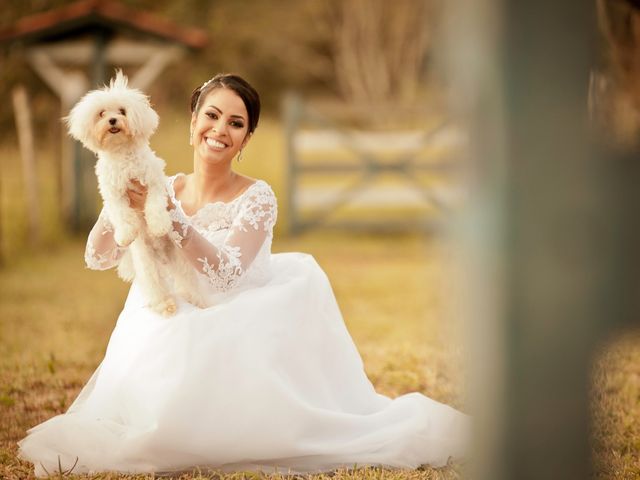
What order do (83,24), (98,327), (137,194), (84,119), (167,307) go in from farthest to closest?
1. (83,24)
2. (98,327)
3. (167,307)
4. (137,194)
5. (84,119)

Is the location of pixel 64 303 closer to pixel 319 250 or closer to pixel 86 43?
pixel 319 250

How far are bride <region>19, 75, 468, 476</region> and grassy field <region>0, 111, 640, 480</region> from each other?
0.44 feet

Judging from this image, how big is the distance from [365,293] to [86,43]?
19.3 feet

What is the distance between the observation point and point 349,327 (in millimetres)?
5809

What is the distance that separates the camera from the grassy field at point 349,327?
119 inches

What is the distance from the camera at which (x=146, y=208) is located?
269 centimetres

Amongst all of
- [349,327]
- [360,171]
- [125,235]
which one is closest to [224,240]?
[125,235]

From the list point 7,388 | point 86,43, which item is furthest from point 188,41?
point 7,388

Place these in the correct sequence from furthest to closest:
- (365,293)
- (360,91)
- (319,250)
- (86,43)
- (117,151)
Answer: (360,91) < (86,43) < (319,250) < (365,293) < (117,151)

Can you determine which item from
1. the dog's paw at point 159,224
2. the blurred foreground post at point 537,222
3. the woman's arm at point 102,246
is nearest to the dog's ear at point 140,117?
the dog's paw at point 159,224

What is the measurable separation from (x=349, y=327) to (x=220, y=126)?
2935 millimetres

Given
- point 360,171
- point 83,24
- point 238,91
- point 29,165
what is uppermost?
point 83,24

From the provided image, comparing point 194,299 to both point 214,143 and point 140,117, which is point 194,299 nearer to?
point 214,143

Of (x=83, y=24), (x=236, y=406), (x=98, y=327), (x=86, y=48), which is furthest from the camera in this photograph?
(x=86, y=48)
